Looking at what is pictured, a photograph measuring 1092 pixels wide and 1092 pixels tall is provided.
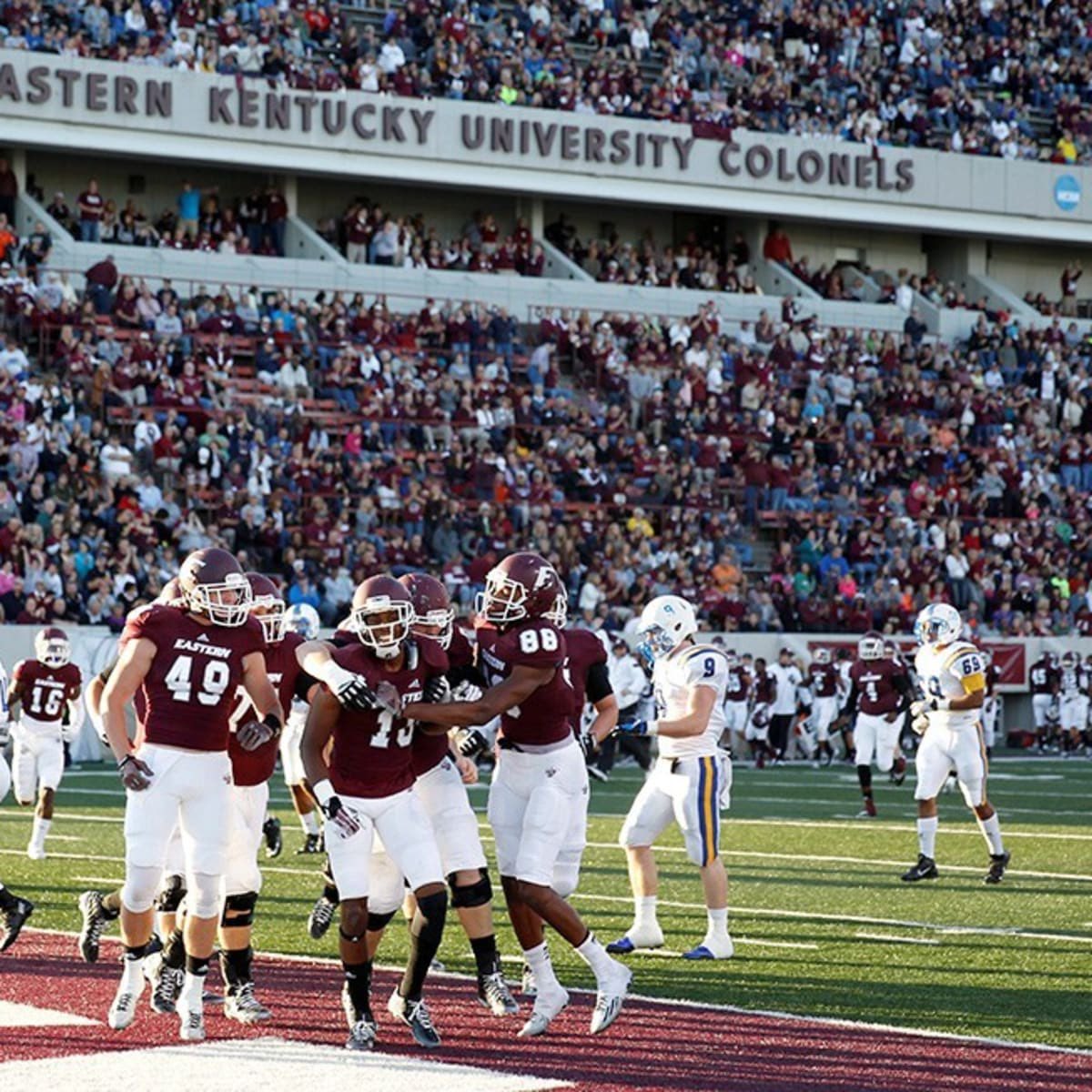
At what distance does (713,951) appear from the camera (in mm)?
9859

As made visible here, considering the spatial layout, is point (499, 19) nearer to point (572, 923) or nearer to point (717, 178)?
point (717, 178)

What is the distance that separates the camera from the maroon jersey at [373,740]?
7703mm

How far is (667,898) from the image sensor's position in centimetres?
1213

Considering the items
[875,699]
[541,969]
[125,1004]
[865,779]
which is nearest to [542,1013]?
[541,969]

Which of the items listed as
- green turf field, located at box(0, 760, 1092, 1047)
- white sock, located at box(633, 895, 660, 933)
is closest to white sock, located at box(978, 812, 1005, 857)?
green turf field, located at box(0, 760, 1092, 1047)

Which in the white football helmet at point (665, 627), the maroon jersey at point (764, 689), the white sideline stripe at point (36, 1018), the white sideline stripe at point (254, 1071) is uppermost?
the white football helmet at point (665, 627)

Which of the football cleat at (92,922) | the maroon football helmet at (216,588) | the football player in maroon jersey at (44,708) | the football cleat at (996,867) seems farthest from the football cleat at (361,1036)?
the football player in maroon jersey at (44,708)

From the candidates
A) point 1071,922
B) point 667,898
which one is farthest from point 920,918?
point 667,898

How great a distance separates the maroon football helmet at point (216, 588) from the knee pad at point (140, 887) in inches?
35.4

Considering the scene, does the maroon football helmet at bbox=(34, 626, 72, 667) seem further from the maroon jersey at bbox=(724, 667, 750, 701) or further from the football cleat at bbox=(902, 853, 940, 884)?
the maroon jersey at bbox=(724, 667, 750, 701)

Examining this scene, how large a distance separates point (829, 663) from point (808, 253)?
1345cm

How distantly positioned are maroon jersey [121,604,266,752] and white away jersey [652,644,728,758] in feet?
9.45

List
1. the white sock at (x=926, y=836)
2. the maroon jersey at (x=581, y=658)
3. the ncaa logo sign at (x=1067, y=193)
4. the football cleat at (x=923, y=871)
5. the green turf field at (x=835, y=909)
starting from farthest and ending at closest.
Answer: the ncaa logo sign at (x=1067, y=193) → the white sock at (x=926, y=836) → the football cleat at (x=923, y=871) → the maroon jersey at (x=581, y=658) → the green turf field at (x=835, y=909)

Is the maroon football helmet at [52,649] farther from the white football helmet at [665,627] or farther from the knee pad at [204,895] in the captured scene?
the knee pad at [204,895]
